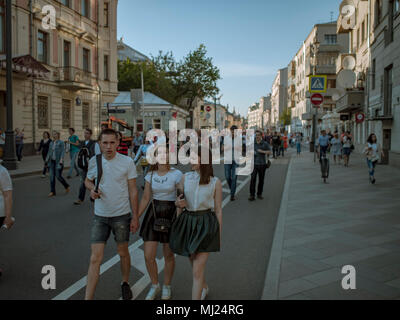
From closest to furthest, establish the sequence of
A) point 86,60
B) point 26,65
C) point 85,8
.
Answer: point 26,65
point 85,8
point 86,60

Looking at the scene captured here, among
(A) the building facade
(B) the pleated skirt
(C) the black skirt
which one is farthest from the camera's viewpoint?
(A) the building facade

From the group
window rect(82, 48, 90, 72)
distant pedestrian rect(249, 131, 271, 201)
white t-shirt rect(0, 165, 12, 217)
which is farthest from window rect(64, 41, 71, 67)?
white t-shirt rect(0, 165, 12, 217)

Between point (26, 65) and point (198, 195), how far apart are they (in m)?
21.5

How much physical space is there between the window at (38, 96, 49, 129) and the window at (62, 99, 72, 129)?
2.10 m

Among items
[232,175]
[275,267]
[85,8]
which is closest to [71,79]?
[85,8]

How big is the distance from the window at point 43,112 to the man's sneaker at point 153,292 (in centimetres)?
2382

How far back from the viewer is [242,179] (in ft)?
51.8

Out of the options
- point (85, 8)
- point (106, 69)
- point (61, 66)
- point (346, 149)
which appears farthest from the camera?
point (106, 69)

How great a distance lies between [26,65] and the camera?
22328 millimetres

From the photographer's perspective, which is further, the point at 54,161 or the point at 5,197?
the point at 54,161

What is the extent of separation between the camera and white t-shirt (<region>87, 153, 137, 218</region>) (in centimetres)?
399

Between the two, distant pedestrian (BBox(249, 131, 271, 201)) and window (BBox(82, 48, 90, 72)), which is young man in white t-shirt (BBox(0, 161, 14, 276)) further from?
window (BBox(82, 48, 90, 72))

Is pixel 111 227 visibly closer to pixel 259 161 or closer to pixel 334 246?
pixel 334 246
